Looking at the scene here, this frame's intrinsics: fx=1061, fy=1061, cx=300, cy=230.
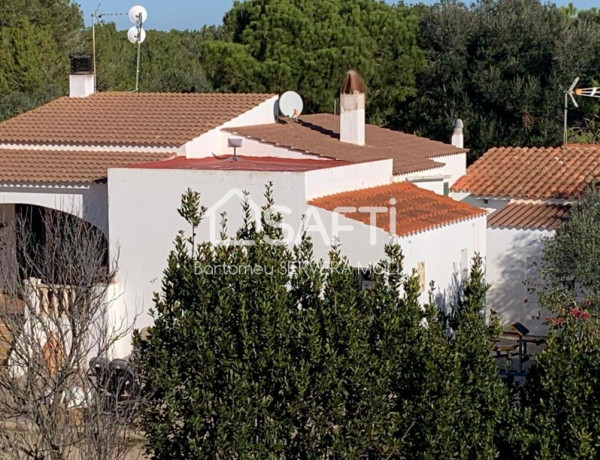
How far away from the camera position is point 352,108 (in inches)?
853

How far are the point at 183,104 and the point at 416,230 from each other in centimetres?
841

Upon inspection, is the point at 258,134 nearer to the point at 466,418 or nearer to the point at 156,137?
the point at 156,137

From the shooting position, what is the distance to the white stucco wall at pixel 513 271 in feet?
67.4

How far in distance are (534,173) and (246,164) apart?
7.12 metres

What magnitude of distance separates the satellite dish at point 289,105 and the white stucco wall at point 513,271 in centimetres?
564

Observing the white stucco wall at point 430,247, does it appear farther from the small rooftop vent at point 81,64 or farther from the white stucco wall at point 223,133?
the small rooftop vent at point 81,64

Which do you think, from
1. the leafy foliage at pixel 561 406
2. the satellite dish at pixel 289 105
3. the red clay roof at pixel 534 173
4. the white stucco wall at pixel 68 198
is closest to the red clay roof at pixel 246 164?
the white stucco wall at pixel 68 198

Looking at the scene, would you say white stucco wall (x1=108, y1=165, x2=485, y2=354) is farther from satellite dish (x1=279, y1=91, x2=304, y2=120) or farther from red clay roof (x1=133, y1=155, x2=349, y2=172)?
satellite dish (x1=279, y1=91, x2=304, y2=120)

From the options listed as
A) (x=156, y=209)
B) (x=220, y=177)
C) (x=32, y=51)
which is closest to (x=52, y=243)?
(x=156, y=209)

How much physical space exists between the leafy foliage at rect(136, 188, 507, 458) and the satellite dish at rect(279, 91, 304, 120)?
13300 mm

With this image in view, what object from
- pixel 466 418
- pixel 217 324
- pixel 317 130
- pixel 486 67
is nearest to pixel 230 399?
pixel 217 324

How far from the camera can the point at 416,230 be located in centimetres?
1689

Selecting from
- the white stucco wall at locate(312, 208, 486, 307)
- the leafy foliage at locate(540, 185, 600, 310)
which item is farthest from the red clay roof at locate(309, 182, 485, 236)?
the leafy foliage at locate(540, 185, 600, 310)
